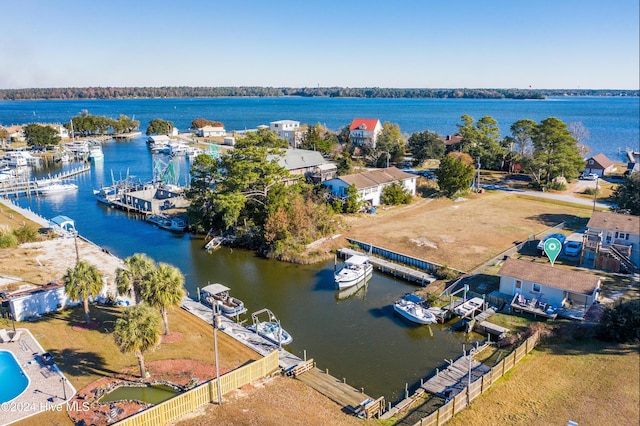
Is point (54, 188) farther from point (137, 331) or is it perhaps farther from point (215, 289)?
point (137, 331)

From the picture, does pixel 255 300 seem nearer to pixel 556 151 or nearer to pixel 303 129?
pixel 556 151

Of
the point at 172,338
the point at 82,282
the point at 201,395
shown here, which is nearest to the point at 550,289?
the point at 201,395

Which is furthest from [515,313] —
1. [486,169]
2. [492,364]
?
[486,169]

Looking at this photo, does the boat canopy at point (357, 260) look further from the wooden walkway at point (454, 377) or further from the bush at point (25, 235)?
the bush at point (25, 235)

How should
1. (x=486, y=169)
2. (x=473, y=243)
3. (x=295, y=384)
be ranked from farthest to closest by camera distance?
1. (x=486, y=169)
2. (x=473, y=243)
3. (x=295, y=384)

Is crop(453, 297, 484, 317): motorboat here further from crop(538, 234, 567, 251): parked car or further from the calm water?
crop(538, 234, 567, 251): parked car

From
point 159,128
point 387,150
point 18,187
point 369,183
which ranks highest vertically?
point 159,128

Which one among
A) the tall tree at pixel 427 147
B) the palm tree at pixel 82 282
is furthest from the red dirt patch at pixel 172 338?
the tall tree at pixel 427 147
